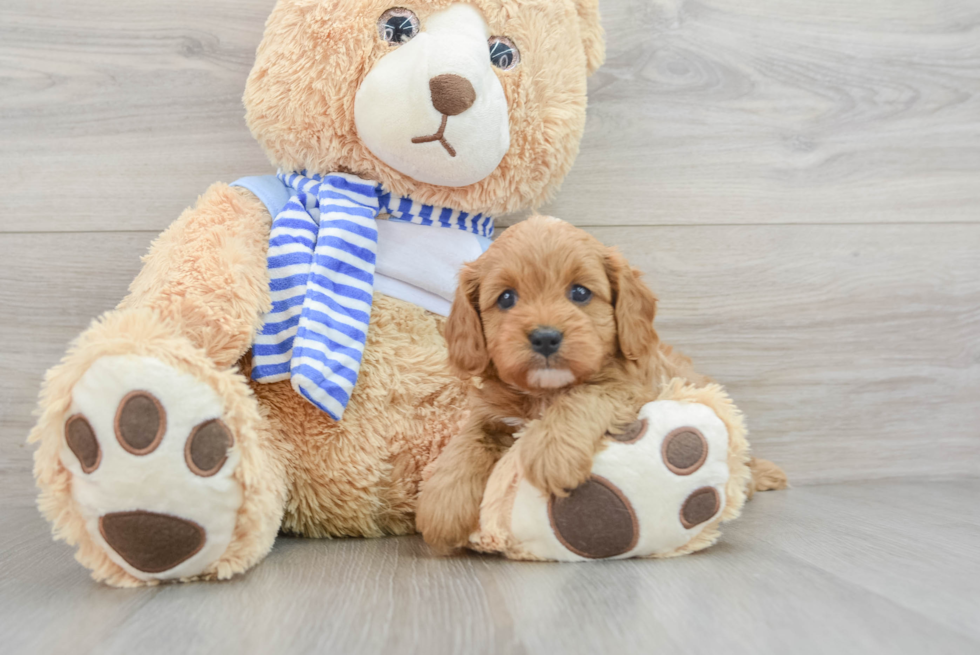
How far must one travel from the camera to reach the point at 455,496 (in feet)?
3.32

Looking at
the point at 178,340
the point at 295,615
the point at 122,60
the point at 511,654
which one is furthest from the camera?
the point at 122,60

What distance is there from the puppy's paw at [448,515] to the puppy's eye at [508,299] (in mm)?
258

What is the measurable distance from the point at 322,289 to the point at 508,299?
11.6 inches

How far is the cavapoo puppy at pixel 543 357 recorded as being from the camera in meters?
0.95

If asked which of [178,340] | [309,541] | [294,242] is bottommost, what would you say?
[309,541]

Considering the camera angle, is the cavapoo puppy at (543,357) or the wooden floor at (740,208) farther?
the wooden floor at (740,208)

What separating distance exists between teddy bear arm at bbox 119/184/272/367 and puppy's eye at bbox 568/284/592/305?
0.45 meters

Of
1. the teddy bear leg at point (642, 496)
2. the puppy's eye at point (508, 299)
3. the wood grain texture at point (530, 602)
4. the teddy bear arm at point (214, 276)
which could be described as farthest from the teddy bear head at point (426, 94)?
the wood grain texture at point (530, 602)

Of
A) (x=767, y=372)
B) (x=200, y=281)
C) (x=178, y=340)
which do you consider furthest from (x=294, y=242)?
(x=767, y=372)

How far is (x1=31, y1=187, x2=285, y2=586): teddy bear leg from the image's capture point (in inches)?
34.1

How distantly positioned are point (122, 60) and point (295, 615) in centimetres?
120

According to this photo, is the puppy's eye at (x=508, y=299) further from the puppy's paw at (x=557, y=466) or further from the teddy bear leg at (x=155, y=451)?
the teddy bear leg at (x=155, y=451)

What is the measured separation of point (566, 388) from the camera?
1031 millimetres

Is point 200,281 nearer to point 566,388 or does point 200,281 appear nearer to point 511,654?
point 566,388
